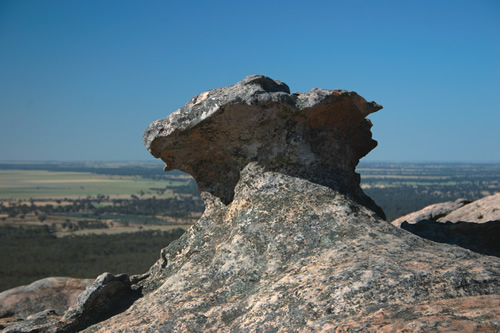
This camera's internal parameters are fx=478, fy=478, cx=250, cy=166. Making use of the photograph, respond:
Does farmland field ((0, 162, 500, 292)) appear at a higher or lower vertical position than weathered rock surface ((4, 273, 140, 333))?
lower

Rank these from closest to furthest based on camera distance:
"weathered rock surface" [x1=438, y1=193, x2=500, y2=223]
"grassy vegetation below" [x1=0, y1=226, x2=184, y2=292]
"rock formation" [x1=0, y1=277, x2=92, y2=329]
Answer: "rock formation" [x1=0, y1=277, x2=92, y2=329] < "weathered rock surface" [x1=438, y1=193, x2=500, y2=223] < "grassy vegetation below" [x1=0, y1=226, x2=184, y2=292]

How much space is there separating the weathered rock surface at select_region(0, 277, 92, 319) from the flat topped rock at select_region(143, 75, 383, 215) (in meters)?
3.50

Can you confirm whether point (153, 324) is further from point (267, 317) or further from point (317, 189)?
point (317, 189)

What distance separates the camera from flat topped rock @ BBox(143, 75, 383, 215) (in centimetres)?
577

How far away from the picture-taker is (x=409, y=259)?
14.7ft

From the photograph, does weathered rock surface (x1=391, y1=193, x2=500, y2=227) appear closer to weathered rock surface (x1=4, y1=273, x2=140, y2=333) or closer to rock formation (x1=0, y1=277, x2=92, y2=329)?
weathered rock surface (x1=4, y1=273, x2=140, y2=333)

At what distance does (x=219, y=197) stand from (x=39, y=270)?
2784 centimetres

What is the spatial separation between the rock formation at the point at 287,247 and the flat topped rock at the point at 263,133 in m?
0.02

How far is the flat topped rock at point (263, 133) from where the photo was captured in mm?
5766

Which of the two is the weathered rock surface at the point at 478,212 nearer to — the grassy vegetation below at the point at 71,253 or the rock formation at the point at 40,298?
the rock formation at the point at 40,298

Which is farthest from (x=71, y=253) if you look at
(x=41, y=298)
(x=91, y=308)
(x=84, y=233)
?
(x=91, y=308)

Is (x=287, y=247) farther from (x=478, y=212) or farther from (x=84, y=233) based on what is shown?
(x=84, y=233)

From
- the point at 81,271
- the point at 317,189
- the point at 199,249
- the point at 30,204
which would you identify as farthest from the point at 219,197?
the point at 30,204

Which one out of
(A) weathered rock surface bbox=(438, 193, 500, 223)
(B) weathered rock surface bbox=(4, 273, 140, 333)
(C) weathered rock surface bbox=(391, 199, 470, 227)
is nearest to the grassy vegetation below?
(C) weathered rock surface bbox=(391, 199, 470, 227)
